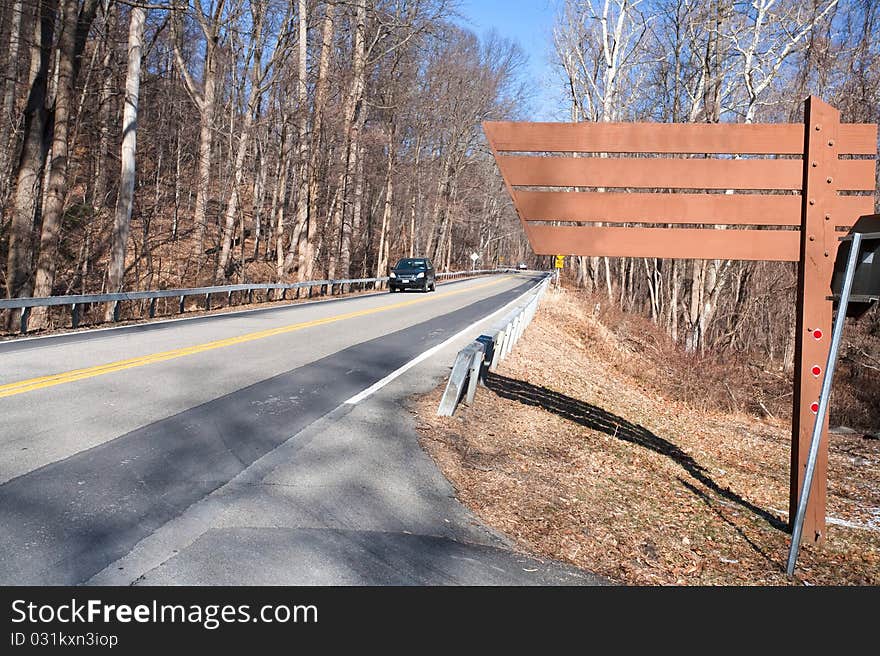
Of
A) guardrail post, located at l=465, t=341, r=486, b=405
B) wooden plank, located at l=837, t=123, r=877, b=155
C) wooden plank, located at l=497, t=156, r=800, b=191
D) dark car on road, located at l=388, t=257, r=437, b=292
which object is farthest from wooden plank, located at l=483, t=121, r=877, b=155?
dark car on road, located at l=388, t=257, r=437, b=292

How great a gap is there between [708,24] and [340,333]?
59.5 ft

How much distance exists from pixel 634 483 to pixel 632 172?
356 centimetres

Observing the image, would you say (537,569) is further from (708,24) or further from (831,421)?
(708,24)

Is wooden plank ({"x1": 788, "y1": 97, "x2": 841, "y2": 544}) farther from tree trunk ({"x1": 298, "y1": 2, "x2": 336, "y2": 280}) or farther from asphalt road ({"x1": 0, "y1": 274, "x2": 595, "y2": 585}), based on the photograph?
tree trunk ({"x1": 298, "y1": 2, "x2": 336, "y2": 280})

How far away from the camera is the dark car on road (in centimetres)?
3462

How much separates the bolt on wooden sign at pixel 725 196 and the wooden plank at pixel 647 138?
0.04 ft

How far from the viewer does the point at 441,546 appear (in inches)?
193

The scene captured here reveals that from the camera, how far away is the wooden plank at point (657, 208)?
7.14 metres

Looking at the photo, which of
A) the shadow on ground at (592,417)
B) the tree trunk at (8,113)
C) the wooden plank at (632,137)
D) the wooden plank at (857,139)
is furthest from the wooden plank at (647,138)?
the tree trunk at (8,113)

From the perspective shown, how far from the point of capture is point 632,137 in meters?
7.36

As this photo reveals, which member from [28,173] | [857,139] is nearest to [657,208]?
[857,139]

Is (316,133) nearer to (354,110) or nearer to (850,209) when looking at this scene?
(354,110)

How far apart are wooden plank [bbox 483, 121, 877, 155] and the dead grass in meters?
3.35
